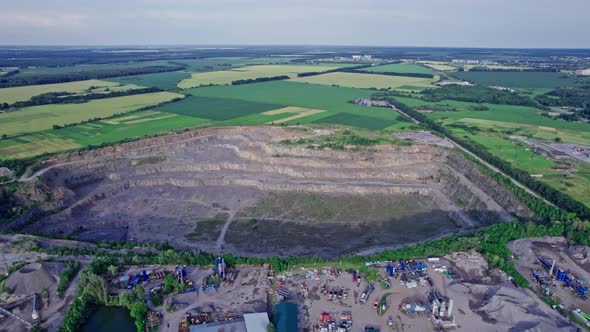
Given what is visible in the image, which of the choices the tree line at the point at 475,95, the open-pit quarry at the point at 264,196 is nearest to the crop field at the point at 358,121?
the open-pit quarry at the point at 264,196

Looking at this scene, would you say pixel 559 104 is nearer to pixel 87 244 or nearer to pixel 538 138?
pixel 538 138

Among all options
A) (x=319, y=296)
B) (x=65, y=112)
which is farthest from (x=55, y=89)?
(x=319, y=296)

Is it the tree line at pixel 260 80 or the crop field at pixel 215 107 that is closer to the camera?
the crop field at pixel 215 107

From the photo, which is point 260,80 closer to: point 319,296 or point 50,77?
point 50,77

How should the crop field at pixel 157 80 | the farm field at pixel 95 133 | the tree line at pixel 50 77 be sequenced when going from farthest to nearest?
the crop field at pixel 157 80
the tree line at pixel 50 77
the farm field at pixel 95 133

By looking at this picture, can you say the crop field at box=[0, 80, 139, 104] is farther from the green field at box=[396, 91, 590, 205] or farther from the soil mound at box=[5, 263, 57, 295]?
the green field at box=[396, 91, 590, 205]

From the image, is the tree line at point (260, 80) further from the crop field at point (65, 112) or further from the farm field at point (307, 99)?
the crop field at point (65, 112)

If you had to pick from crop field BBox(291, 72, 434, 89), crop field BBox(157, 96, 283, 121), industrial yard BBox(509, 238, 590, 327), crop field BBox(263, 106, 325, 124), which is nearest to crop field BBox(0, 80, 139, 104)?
crop field BBox(157, 96, 283, 121)
